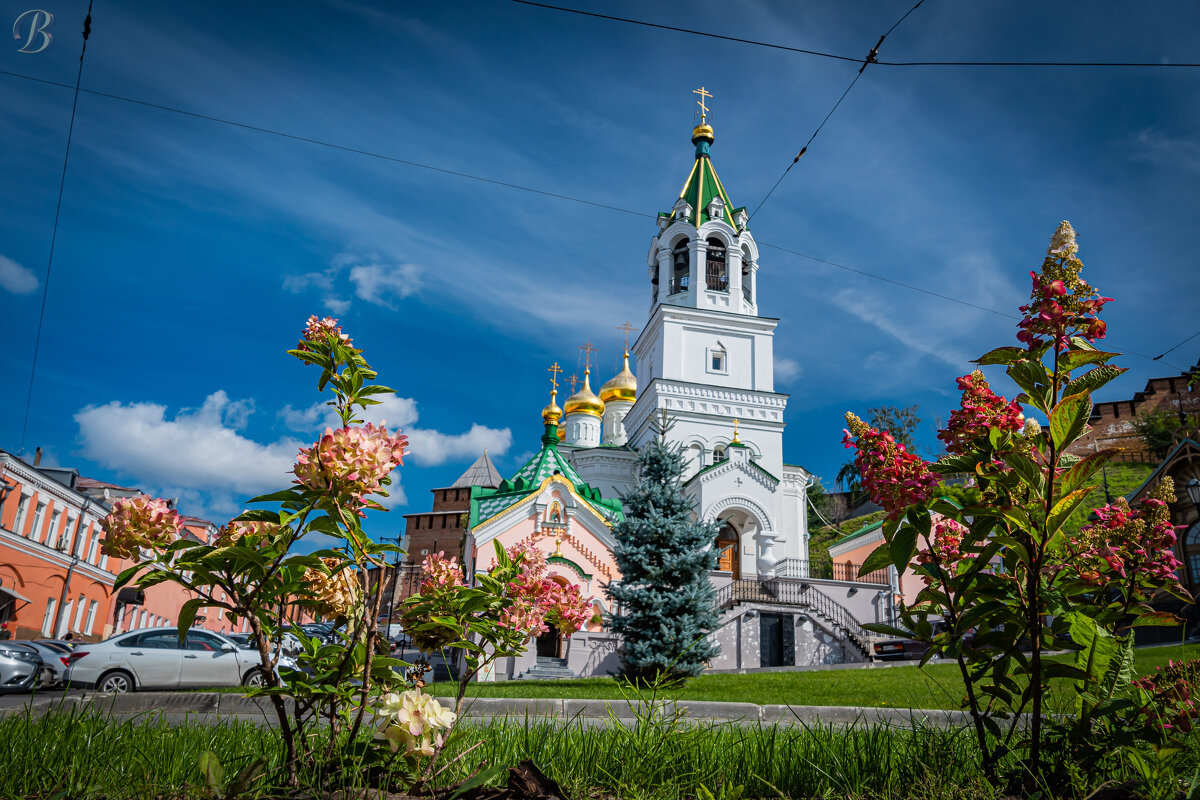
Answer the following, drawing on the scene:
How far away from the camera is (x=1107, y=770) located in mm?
2549

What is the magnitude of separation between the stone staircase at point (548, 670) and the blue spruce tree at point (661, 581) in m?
4.64

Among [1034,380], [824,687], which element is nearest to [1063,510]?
[1034,380]

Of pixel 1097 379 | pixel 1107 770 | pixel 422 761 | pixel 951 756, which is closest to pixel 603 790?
pixel 422 761

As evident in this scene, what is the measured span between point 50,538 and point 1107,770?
107 feet

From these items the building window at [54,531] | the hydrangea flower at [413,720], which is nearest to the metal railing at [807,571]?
the hydrangea flower at [413,720]

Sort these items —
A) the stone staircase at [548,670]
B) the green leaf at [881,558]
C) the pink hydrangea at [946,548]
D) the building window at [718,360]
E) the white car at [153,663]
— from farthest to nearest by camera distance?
the building window at [718,360]
the stone staircase at [548,670]
the white car at [153,663]
the pink hydrangea at [946,548]
the green leaf at [881,558]

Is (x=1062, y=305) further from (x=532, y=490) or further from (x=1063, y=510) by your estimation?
(x=532, y=490)

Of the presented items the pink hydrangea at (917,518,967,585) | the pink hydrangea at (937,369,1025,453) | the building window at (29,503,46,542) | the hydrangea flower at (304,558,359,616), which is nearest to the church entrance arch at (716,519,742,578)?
the pink hydrangea at (917,518,967,585)

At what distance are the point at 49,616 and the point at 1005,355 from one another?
3217cm

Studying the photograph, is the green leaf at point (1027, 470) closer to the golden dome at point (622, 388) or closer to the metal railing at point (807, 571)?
the metal railing at point (807, 571)

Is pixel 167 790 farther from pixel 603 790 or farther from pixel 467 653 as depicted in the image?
pixel 603 790

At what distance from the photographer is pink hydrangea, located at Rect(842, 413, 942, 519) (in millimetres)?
2656

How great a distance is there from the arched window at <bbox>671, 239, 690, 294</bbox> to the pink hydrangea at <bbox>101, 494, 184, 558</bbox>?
30858 millimetres

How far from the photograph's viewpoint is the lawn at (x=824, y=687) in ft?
29.7
